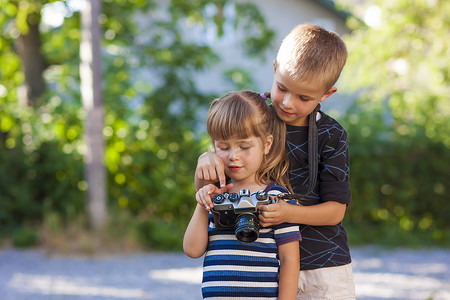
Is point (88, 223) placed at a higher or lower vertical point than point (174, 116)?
lower

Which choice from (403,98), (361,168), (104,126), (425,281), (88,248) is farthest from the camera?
(403,98)

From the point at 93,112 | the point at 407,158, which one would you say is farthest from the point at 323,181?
the point at 407,158

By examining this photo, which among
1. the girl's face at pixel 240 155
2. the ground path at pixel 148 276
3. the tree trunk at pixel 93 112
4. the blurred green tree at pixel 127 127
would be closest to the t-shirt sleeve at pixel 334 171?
the girl's face at pixel 240 155

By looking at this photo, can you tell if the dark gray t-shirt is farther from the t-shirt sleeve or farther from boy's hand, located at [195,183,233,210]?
boy's hand, located at [195,183,233,210]

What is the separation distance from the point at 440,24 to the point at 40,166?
23.2 feet

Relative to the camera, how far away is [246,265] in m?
2.17

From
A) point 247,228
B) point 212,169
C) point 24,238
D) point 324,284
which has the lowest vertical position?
point 324,284

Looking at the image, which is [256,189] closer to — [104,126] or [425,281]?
[425,281]

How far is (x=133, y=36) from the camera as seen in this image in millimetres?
9375

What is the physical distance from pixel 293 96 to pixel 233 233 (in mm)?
530

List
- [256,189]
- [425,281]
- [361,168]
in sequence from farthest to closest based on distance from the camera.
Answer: [361,168] → [425,281] → [256,189]

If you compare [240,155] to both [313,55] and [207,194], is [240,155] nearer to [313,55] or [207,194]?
[207,194]

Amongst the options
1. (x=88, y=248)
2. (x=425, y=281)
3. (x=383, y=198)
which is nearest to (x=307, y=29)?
(x=425, y=281)

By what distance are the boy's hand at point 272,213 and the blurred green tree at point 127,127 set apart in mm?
6611
